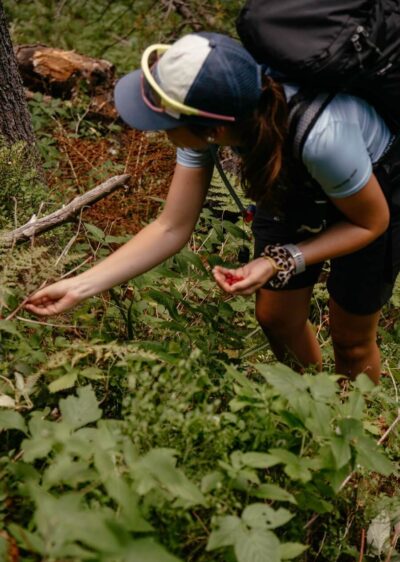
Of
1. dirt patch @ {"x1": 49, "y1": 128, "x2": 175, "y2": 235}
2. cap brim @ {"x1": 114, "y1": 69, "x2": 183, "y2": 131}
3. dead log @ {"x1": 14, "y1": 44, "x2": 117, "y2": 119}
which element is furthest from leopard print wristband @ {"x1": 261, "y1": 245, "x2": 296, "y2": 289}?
dead log @ {"x1": 14, "y1": 44, "x2": 117, "y2": 119}

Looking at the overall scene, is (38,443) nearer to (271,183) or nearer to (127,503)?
(127,503)

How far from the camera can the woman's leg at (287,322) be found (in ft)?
9.51

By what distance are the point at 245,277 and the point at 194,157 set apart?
509 millimetres

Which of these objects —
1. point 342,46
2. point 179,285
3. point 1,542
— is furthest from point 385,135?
point 1,542

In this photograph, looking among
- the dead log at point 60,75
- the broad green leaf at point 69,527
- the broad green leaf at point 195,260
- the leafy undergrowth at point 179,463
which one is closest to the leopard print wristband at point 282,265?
the leafy undergrowth at point 179,463

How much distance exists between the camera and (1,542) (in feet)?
5.40

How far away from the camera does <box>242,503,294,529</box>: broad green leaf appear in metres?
1.72

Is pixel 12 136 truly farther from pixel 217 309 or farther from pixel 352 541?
pixel 352 541

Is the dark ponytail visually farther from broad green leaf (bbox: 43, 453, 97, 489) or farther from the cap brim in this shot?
broad green leaf (bbox: 43, 453, 97, 489)

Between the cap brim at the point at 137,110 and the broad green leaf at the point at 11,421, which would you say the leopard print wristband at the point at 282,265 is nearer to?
the cap brim at the point at 137,110

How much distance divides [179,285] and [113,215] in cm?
147

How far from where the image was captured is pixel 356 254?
8.71 feet

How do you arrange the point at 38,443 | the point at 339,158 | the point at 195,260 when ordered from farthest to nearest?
the point at 195,260
the point at 339,158
the point at 38,443

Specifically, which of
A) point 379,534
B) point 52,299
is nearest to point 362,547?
point 379,534
